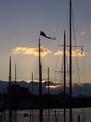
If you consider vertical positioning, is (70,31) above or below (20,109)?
above

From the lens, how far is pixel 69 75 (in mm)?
42812

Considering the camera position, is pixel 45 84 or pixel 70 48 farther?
pixel 45 84

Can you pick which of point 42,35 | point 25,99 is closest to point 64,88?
point 42,35

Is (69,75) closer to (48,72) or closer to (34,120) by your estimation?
(48,72)

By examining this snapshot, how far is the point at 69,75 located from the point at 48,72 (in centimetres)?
1667

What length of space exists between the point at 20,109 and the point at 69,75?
120m

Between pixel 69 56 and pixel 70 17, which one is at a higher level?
pixel 70 17

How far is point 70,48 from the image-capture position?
4312cm

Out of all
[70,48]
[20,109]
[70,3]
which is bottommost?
[20,109]

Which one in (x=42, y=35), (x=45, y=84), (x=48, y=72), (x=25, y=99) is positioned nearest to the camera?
(x=42, y=35)

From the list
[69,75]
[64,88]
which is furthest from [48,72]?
[69,75]

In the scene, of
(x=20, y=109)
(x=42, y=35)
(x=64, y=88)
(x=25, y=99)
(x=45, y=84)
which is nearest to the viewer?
(x=42, y=35)

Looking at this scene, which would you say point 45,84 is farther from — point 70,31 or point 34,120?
point 70,31

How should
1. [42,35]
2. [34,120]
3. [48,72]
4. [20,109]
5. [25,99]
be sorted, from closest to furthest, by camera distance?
1. [42,35]
2. [48,72]
3. [34,120]
4. [25,99]
5. [20,109]
